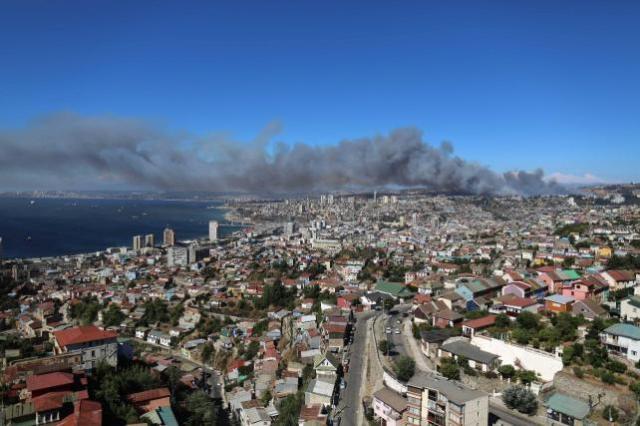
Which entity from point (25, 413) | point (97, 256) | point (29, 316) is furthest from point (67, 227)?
point (25, 413)

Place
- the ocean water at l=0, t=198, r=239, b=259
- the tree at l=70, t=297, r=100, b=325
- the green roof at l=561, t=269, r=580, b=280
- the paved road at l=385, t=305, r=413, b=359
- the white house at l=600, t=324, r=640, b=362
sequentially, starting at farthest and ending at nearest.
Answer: the ocean water at l=0, t=198, r=239, b=259 < the tree at l=70, t=297, r=100, b=325 < the green roof at l=561, t=269, r=580, b=280 < the paved road at l=385, t=305, r=413, b=359 < the white house at l=600, t=324, r=640, b=362

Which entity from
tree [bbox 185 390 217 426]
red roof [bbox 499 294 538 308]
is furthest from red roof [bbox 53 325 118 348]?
red roof [bbox 499 294 538 308]

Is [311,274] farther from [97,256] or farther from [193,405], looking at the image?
[97,256]

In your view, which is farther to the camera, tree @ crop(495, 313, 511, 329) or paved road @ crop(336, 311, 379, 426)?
tree @ crop(495, 313, 511, 329)

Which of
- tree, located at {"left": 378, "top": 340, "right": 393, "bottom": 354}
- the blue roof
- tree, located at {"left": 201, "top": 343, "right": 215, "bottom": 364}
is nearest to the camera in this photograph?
tree, located at {"left": 378, "top": 340, "right": 393, "bottom": 354}

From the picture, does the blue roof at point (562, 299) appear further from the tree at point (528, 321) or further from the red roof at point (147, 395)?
the red roof at point (147, 395)

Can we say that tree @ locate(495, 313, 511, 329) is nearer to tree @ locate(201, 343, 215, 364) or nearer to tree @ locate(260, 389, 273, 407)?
tree @ locate(260, 389, 273, 407)

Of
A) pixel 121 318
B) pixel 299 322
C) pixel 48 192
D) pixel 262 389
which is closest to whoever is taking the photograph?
pixel 262 389

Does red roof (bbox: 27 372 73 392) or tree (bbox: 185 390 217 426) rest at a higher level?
red roof (bbox: 27 372 73 392)
